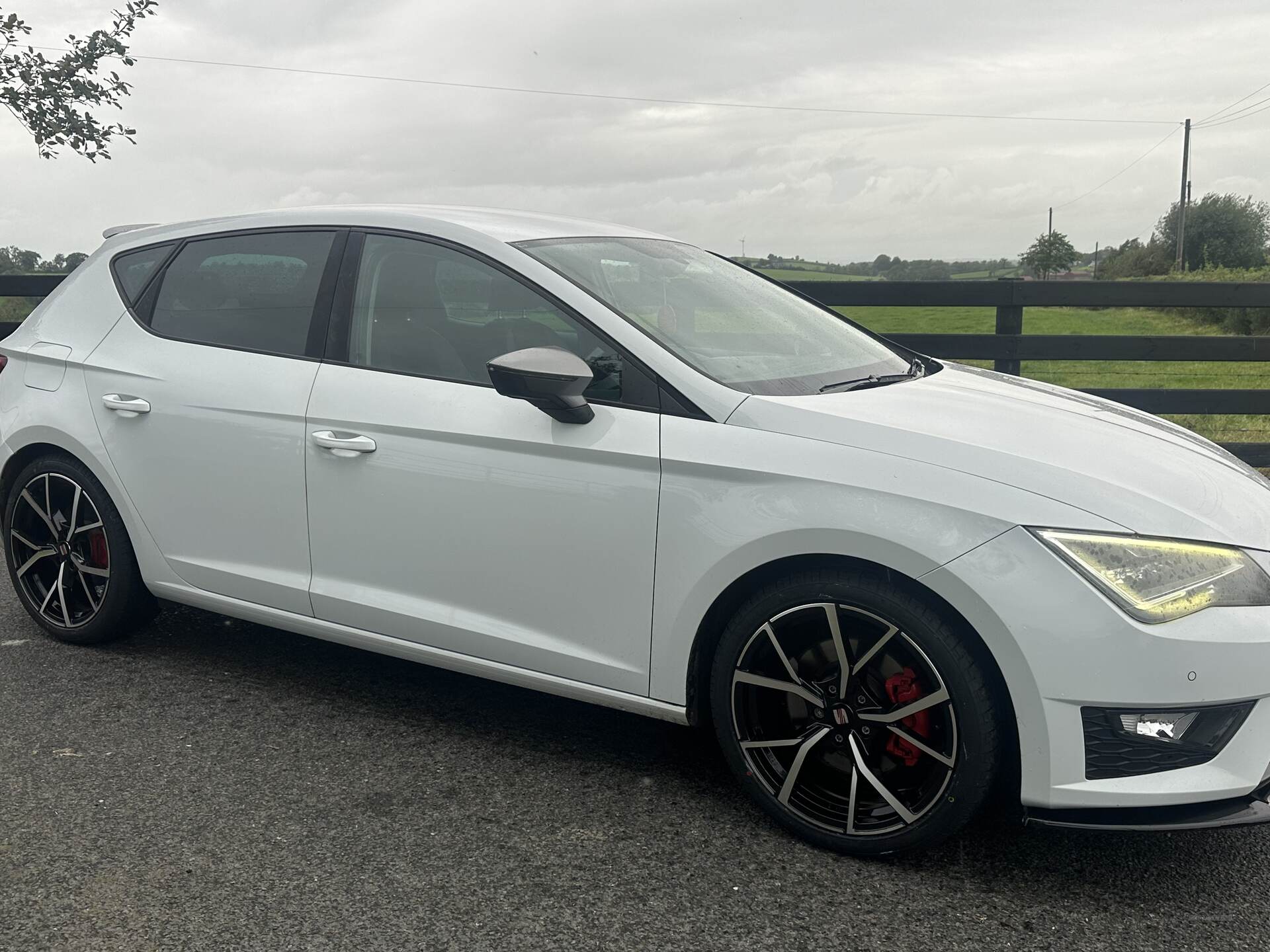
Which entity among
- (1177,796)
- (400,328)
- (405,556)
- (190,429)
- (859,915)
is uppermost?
(400,328)

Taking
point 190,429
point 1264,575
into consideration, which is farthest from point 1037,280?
point 190,429

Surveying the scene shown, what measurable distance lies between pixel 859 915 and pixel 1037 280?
5.33 m

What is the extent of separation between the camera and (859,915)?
8.34ft

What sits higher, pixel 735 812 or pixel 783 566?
pixel 783 566

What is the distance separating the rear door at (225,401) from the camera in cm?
353

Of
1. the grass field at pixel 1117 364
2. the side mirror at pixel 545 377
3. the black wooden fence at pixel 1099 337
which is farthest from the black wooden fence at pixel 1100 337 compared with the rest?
the side mirror at pixel 545 377

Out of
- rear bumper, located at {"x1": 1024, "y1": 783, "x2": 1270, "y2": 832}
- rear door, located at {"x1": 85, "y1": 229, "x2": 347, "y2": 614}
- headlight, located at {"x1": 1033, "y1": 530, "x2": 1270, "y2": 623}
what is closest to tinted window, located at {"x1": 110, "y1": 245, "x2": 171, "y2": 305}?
rear door, located at {"x1": 85, "y1": 229, "x2": 347, "y2": 614}

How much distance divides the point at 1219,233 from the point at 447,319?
250 feet

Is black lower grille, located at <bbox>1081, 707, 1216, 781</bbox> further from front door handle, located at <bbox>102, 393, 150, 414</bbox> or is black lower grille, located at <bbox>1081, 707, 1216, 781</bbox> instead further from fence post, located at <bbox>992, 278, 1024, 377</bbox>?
fence post, located at <bbox>992, 278, 1024, 377</bbox>

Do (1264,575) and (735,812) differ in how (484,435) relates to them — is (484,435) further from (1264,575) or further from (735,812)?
(1264,575)

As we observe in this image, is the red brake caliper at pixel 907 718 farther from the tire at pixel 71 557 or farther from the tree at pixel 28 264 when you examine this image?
the tree at pixel 28 264

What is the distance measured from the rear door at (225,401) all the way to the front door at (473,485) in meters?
0.13

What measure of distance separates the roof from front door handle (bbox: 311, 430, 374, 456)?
2.23 feet

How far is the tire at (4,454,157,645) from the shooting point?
4.06 m
